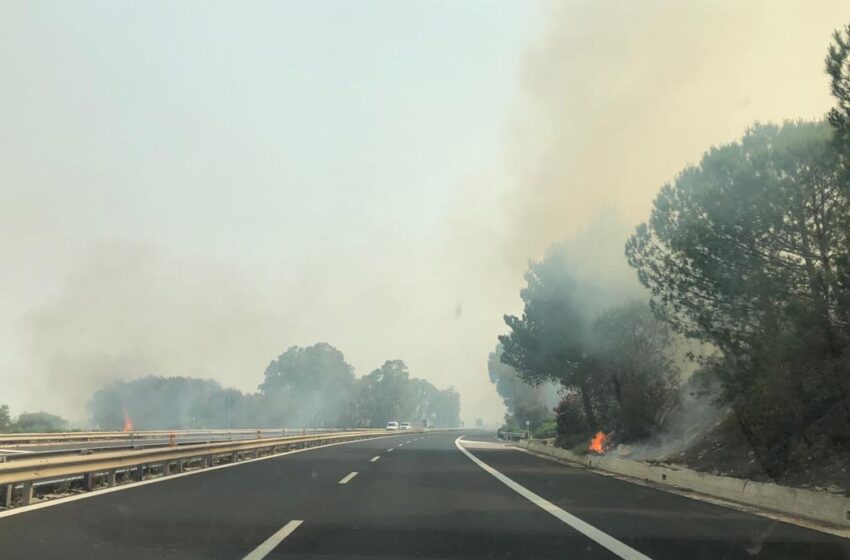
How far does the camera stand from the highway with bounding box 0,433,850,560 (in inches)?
265

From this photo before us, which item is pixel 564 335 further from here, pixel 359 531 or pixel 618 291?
pixel 359 531

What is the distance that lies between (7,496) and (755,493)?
1169cm

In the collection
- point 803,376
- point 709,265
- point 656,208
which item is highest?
point 656,208

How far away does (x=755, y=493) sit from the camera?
444 inches

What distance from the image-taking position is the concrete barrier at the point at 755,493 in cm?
920

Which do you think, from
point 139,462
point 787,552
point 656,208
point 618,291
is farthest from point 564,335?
point 787,552

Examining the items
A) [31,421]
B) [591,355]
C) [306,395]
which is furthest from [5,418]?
[306,395]

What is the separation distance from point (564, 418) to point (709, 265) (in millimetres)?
21043

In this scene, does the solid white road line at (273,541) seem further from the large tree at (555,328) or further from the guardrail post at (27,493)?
the large tree at (555,328)

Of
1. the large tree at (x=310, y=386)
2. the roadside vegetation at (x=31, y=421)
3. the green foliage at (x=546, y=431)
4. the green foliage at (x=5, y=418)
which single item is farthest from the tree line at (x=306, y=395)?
the green foliage at (x=546, y=431)

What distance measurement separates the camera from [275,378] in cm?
14400

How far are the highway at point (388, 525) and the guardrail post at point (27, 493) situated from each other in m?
0.25

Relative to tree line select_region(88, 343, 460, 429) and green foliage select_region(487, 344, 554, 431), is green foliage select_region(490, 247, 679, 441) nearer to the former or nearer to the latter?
green foliage select_region(487, 344, 554, 431)

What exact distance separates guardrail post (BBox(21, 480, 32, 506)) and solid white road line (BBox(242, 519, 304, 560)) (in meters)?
4.32
